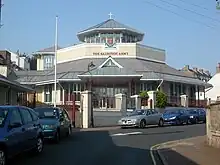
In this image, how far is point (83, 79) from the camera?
1708 inches

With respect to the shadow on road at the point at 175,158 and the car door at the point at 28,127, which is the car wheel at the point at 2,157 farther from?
the shadow on road at the point at 175,158

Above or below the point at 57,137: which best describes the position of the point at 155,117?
above

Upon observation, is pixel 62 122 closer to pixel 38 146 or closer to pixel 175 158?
pixel 38 146

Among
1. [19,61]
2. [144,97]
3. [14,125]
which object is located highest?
[19,61]

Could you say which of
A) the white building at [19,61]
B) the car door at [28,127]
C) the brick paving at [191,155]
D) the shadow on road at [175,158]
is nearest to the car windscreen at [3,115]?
the car door at [28,127]

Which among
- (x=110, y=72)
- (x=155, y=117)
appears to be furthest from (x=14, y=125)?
(x=110, y=72)

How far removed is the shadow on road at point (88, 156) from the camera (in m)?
12.8

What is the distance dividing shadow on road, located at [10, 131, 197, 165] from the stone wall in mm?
2969

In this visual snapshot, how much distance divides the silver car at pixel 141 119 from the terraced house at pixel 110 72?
6.45m

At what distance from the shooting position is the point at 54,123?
61.2ft

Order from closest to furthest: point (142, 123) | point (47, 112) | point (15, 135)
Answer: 1. point (15, 135)
2. point (47, 112)
3. point (142, 123)

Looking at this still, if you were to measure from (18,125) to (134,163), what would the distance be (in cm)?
364

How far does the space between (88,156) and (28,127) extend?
2.34m

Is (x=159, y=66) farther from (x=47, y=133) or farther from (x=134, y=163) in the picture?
(x=134, y=163)
